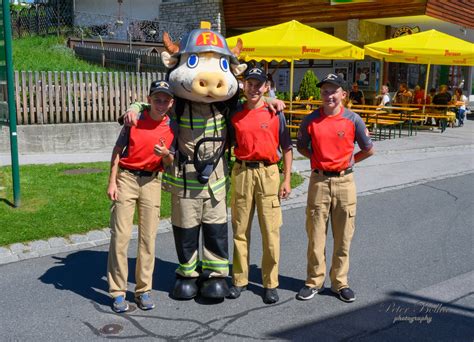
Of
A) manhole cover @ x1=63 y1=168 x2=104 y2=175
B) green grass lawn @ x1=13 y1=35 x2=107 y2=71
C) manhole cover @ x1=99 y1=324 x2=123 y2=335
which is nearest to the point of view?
manhole cover @ x1=99 y1=324 x2=123 y2=335

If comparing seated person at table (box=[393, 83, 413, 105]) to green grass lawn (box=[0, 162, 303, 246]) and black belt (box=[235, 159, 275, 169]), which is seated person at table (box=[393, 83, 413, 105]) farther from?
black belt (box=[235, 159, 275, 169])

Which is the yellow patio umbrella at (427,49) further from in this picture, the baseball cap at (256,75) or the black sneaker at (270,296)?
the black sneaker at (270,296)

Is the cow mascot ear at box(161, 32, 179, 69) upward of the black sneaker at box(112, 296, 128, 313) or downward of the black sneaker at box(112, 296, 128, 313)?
upward

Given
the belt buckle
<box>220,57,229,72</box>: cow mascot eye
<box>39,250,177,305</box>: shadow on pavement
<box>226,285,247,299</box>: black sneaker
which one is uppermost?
<box>220,57,229,72</box>: cow mascot eye

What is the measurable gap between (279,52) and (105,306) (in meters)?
8.71

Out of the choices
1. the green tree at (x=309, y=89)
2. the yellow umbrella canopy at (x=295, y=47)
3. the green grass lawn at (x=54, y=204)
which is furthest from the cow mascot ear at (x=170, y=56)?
the green tree at (x=309, y=89)

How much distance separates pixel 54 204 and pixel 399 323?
15.2 ft

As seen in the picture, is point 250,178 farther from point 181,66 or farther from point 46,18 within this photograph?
point 46,18

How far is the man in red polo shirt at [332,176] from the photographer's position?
4219 millimetres

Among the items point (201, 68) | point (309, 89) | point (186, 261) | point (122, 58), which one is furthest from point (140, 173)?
point (122, 58)

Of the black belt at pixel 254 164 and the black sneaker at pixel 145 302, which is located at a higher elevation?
the black belt at pixel 254 164

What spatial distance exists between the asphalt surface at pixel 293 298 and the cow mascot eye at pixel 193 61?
6.36 feet

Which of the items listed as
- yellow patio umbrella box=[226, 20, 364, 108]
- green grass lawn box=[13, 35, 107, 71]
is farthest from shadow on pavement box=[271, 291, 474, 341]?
green grass lawn box=[13, 35, 107, 71]

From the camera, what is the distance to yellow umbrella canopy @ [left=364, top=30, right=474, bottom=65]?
14.6 metres
